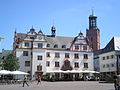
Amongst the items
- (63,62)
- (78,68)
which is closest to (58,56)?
(63,62)

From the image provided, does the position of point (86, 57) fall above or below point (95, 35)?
below

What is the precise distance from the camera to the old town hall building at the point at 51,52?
6862cm

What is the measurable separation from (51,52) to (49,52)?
69 centimetres

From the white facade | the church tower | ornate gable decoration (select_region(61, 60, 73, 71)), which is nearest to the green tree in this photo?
the white facade

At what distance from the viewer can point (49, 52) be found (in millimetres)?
71625

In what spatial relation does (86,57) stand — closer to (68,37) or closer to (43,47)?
(68,37)

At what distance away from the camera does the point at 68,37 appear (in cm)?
7969

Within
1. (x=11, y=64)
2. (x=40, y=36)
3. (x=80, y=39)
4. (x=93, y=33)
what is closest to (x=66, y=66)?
Result: (x=80, y=39)

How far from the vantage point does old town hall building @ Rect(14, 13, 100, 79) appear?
68625 mm

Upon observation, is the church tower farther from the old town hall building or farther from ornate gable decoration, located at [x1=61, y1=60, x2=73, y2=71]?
ornate gable decoration, located at [x1=61, y1=60, x2=73, y2=71]

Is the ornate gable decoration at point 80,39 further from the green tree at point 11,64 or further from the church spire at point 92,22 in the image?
the church spire at point 92,22

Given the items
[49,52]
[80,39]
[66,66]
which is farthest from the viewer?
[80,39]

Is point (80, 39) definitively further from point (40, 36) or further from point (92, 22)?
point (92, 22)

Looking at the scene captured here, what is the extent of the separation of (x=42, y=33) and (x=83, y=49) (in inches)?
591
